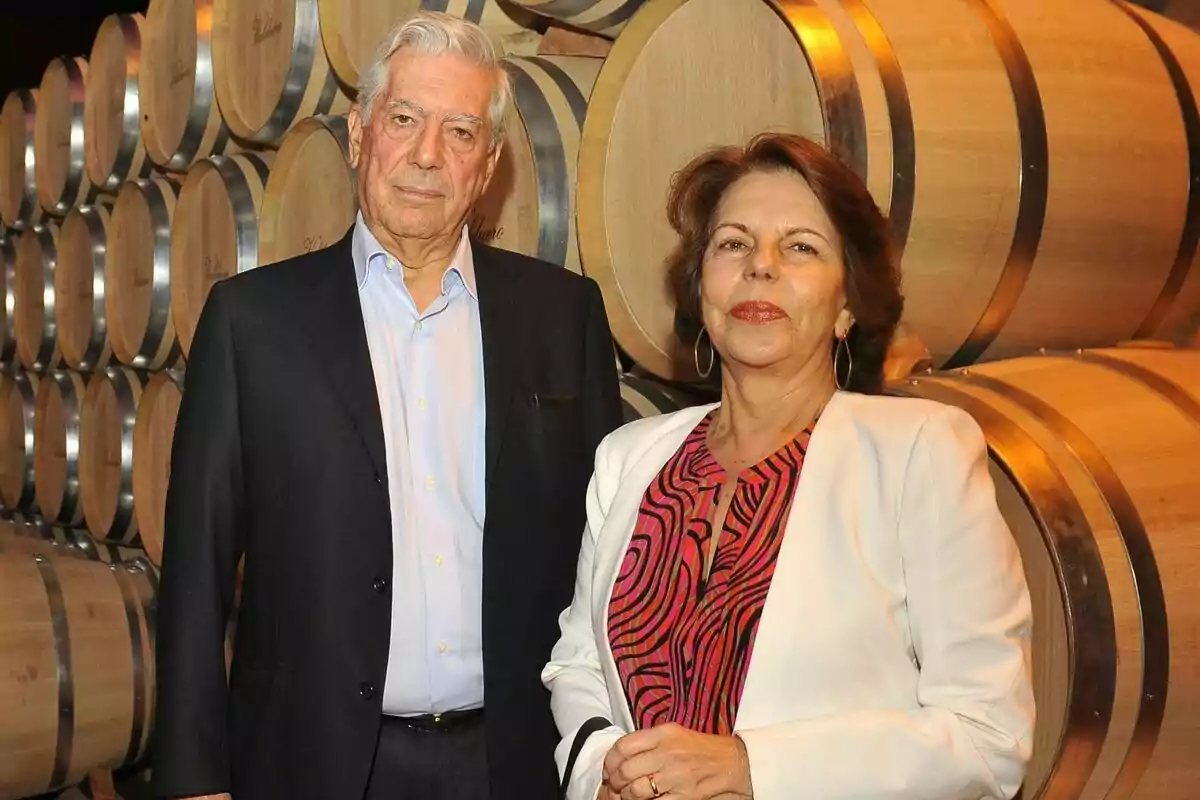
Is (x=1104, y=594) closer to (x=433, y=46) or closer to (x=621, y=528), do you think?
(x=621, y=528)

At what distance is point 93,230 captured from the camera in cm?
525

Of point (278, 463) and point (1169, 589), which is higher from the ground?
point (278, 463)

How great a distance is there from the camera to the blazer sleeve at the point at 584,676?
5.38 feet

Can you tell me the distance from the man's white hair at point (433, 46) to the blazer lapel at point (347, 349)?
258 millimetres

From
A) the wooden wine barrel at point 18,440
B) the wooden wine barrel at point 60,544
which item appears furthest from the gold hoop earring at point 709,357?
the wooden wine barrel at point 18,440

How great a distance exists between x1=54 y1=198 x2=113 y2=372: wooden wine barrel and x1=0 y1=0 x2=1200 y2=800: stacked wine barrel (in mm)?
1451

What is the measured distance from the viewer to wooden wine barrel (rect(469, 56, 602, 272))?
2.58m

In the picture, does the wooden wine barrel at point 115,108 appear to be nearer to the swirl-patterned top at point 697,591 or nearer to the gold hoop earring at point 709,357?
the gold hoop earring at point 709,357

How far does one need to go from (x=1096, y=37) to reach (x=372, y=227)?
4.26ft

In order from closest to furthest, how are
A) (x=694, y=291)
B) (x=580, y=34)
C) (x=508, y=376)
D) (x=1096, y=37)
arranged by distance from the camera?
(x=694, y=291)
(x=508, y=376)
(x=1096, y=37)
(x=580, y=34)

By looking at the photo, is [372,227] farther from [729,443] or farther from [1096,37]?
[1096,37]

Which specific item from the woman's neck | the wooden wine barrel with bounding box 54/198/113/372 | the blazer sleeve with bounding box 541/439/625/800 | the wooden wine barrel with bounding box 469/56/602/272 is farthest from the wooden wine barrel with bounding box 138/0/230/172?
the woman's neck

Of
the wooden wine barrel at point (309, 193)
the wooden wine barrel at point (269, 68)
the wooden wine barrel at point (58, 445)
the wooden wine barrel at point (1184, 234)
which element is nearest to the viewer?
the wooden wine barrel at point (1184, 234)

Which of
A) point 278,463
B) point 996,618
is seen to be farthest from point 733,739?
point 278,463
